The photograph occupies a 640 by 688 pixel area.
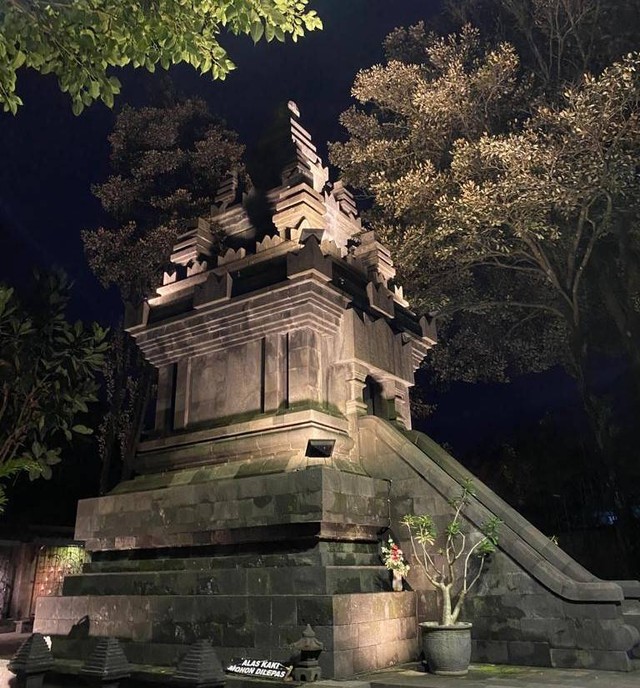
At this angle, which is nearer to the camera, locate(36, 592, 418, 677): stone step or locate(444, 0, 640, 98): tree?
locate(36, 592, 418, 677): stone step

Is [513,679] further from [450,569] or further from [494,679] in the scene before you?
[450,569]

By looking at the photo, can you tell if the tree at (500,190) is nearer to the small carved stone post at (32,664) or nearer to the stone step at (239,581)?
the stone step at (239,581)

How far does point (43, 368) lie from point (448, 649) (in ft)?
24.7

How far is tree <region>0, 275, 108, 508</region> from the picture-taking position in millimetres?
9445

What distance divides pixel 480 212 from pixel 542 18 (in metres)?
7.73

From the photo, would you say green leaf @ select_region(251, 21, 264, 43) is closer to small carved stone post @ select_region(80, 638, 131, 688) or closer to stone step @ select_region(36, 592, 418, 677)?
stone step @ select_region(36, 592, 418, 677)

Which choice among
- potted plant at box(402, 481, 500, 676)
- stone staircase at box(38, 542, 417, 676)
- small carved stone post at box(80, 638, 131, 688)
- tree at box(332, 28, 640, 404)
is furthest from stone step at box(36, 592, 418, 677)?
tree at box(332, 28, 640, 404)

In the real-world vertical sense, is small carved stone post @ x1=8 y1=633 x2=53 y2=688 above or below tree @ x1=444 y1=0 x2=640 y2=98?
below

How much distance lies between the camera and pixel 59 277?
10547mm

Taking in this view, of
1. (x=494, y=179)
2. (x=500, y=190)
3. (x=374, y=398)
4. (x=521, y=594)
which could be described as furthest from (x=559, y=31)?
(x=521, y=594)

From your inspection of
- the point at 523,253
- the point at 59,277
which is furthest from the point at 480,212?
the point at 59,277

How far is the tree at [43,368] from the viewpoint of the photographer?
9445 millimetres

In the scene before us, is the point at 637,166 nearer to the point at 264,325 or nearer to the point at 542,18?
the point at 542,18

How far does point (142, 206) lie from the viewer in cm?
2281
